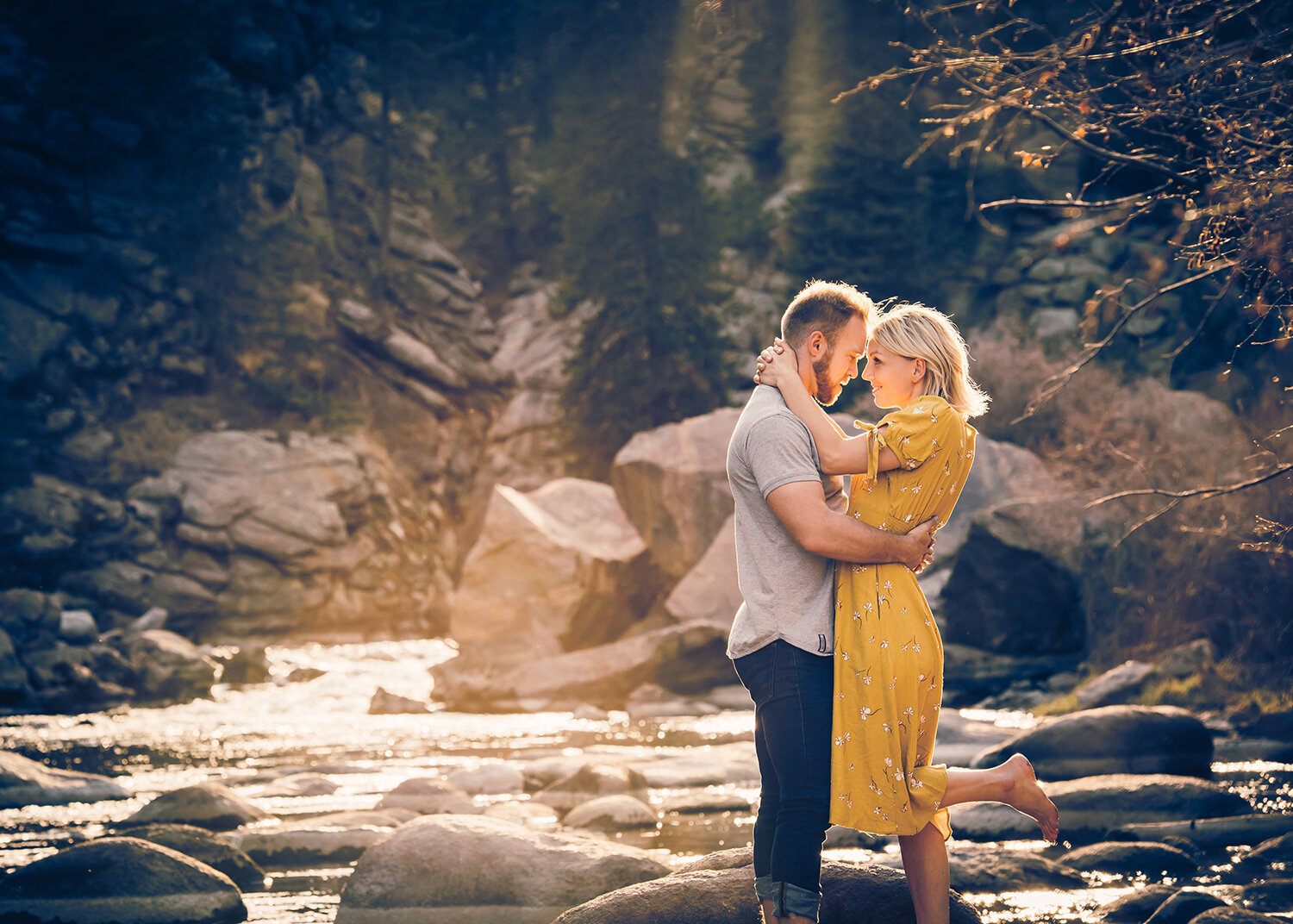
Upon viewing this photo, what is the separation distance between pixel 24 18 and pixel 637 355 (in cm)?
2108

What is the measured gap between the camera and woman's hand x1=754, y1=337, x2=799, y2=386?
3.85 m

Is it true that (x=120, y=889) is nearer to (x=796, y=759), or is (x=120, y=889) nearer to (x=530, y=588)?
(x=796, y=759)

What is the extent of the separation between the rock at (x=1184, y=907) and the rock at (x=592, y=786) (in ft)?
15.4

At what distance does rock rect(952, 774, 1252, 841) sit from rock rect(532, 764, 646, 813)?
2.74 meters

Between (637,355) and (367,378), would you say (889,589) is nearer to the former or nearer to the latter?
(637,355)

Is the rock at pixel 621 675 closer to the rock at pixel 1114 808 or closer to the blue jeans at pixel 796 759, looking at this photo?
the rock at pixel 1114 808

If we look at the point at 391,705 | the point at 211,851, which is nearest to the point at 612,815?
the point at 211,851

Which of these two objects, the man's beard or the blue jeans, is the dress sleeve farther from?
the blue jeans

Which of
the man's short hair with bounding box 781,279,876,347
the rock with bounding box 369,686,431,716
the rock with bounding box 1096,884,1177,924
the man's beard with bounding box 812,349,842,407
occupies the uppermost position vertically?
the man's short hair with bounding box 781,279,876,347

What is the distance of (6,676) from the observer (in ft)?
53.4

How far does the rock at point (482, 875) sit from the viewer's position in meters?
5.99

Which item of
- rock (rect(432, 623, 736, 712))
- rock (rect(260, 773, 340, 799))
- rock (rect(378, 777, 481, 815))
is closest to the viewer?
rock (rect(378, 777, 481, 815))

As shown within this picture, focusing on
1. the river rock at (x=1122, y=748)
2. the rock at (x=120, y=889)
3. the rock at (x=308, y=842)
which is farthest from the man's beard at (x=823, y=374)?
the river rock at (x=1122, y=748)

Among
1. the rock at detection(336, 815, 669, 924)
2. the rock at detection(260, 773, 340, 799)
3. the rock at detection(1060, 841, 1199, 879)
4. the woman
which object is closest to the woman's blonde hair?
the woman
